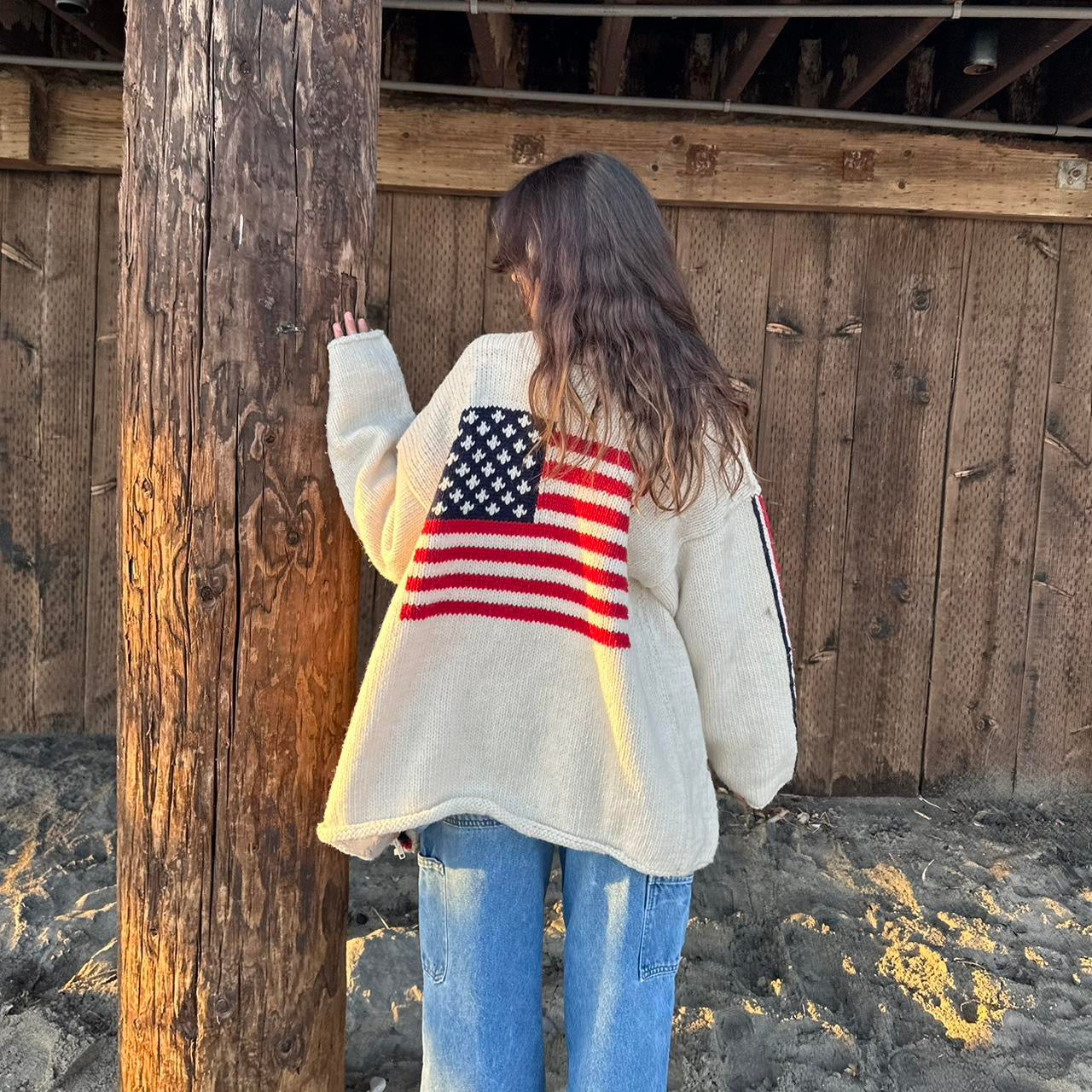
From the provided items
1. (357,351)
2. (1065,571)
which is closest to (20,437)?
(357,351)

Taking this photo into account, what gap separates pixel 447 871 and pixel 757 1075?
1263 mm

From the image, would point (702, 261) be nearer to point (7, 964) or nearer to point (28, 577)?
point (28, 577)

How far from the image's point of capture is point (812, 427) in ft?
11.8

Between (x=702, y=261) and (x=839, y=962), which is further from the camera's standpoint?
(x=702, y=261)

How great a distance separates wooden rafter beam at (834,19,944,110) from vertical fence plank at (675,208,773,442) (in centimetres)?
51

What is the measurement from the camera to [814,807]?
143 inches

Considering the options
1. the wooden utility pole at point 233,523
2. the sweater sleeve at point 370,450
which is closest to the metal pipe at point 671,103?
the wooden utility pole at point 233,523

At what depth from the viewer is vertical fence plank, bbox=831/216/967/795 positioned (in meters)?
3.54

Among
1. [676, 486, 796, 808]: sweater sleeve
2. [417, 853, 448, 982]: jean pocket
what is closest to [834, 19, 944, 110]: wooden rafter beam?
[676, 486, 796, 808]: sweater sleeve

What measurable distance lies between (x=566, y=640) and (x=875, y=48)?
2.38 m

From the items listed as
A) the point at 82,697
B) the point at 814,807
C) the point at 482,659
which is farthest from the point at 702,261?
the point at 82,697

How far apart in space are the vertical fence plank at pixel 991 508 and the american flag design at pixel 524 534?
257cm

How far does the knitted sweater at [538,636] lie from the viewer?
4.97 ft

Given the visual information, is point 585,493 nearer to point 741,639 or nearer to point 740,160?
point 741,639
